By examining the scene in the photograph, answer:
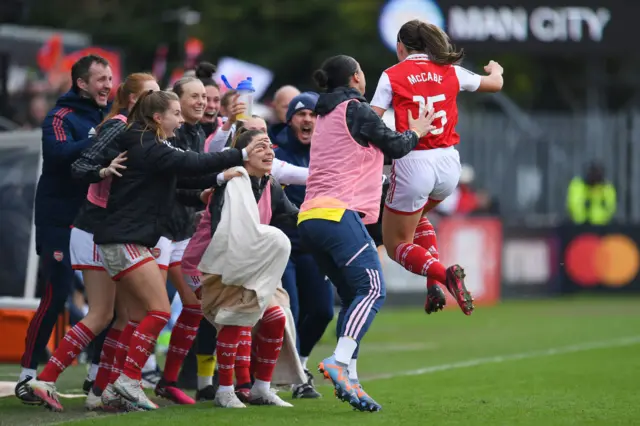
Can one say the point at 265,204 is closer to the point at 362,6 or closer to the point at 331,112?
the point at 331,112

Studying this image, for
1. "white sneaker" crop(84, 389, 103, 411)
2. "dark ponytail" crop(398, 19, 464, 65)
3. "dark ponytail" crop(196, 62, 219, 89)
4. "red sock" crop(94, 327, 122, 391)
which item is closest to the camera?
"dark ponytail" crop(398, 19, 464, 65)

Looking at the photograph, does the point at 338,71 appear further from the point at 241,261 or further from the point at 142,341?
the point at 142,341

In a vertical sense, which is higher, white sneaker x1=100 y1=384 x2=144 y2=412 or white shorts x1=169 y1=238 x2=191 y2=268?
white shorts x1=169 y1=238 x2=191 y2=268

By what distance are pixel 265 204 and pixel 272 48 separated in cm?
3191

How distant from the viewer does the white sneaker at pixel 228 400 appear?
868cm

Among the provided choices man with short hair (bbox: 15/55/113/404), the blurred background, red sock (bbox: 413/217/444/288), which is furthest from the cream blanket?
the blurred background

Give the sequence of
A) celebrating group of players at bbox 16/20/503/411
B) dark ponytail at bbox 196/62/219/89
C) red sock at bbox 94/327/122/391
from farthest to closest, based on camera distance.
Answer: dark ponytail at bbox 196/62/219/89 → red sock at bbox 94/327/122/391 → celebrating group of players at bbox 16/20/503/411

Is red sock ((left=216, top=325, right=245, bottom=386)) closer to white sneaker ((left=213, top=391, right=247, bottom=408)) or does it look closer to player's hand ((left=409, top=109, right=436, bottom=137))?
white sneaker ((left=213, top=391, right=247, bottom=408))

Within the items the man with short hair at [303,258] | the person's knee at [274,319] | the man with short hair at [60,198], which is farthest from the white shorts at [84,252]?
the man with short hair at [303,258]

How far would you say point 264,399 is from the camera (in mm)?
8945

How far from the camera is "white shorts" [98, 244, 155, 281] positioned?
8.46 meters

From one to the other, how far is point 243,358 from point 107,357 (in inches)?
36.6

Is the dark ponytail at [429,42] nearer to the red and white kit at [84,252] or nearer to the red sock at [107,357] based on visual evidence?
the red and white kit at [84,252]

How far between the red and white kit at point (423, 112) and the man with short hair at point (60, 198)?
6.65 ft
